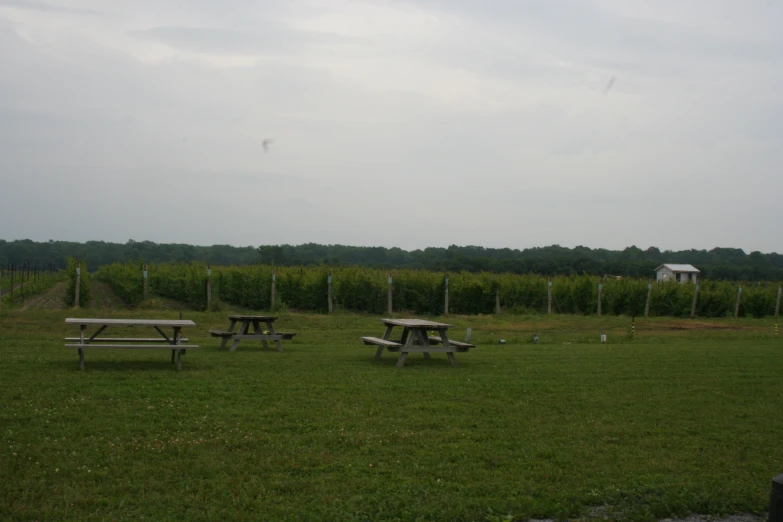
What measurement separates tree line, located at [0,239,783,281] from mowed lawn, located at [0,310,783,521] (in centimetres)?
3669

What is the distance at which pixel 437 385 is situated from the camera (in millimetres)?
9570

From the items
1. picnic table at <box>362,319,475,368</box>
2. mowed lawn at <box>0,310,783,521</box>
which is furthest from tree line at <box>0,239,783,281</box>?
mowed lawn at <box>0,310,783,521</box>

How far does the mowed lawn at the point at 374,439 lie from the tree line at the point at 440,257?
36691 mm

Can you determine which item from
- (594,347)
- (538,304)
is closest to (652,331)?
(594,347)

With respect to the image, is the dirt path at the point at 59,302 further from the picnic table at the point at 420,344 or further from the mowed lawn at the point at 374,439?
the picnic table at the point at 420,344

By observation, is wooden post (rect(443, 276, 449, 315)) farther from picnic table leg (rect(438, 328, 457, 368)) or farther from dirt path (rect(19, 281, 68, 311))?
picnic table leg (rect(438, 328, 457, 368))

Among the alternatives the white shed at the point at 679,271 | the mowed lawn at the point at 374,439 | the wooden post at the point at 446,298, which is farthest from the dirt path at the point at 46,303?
the white shed at the point at 679,271

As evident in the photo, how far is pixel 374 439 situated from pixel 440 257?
182 ft

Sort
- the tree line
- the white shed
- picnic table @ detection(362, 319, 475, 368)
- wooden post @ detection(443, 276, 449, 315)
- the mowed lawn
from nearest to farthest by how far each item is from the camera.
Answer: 1. the mowed lawn
2. picnic table @ detection(362, 319, 475, 368)
3. wooden post @ detection(443, 276, 449, 315)
4. the tree line
5. the white shed

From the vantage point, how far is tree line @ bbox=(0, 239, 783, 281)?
51844 millimetres

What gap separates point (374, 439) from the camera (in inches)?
252

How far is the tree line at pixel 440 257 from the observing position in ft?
170

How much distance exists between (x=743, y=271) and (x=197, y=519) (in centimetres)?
6400

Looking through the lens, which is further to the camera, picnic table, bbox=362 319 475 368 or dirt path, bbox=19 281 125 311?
dirt path, bbox=19 281 125 311
